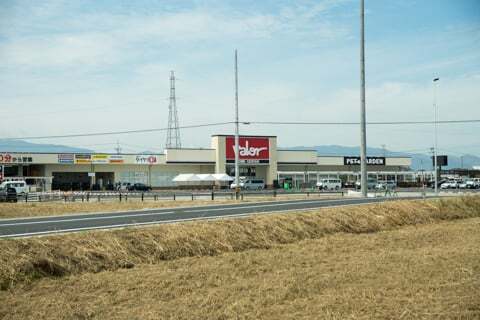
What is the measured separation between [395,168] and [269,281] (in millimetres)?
85895

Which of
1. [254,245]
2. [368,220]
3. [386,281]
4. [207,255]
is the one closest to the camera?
[386,281]

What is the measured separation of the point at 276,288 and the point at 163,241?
3.69 meters

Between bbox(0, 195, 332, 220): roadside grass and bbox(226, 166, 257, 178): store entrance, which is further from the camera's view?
bbox(226, 166, 257, 178): store entrance

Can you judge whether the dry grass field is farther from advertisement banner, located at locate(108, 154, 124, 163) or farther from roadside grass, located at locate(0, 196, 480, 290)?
advertisement banner, located at locate(108, 154, 124, 163)

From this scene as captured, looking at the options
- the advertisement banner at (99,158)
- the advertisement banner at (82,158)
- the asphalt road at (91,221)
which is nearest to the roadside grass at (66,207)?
the asphalt road at (91,221)

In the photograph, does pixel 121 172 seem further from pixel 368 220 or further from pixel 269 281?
pixel 269 281

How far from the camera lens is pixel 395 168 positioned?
8981 cm

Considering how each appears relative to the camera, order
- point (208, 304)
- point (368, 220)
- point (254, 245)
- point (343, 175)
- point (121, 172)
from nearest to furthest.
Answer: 1. point (208, 304)
2. point (254, 245)
3. point (368, 220)
4. point (121, 172)
5. point (343, 175)

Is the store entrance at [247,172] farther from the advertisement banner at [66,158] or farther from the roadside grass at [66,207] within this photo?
the roadside grass at [66,207]

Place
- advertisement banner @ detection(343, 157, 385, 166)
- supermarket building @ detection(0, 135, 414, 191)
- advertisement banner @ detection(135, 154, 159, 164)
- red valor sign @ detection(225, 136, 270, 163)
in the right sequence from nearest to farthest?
supermarket building @ detection(0, 135, 414, 191) → advertisement banner @ detection(135, 154, 159, 164) → red valor sign @ detection(225, 136, 270, 163) → advertisement banner @ detection(343, 157, 385, 166)

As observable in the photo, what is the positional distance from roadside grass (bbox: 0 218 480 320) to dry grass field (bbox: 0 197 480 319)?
0.02m

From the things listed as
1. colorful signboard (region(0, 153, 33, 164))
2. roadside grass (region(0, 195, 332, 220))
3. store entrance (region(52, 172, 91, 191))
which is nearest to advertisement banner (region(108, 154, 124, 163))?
store entrance (region(52, 172, 91, 191))

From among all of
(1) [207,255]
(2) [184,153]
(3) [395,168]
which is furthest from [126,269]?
(3) [395,168]

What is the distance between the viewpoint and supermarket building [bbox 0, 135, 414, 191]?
2530 inches
